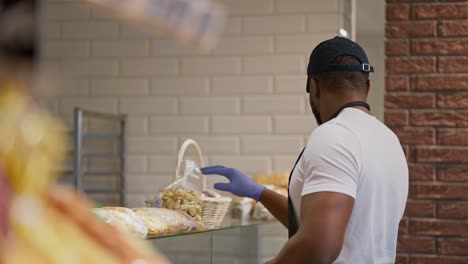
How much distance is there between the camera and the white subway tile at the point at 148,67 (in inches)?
145

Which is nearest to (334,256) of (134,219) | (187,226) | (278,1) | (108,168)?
(187,226)

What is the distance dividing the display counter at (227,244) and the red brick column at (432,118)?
0.99 m

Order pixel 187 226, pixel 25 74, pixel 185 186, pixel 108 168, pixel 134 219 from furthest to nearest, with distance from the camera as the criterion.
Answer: pixel 108 168, pixel 185 186, pixel 187 226, pixel 134 219, pixel 25 74

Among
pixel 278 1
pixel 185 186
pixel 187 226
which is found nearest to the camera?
pixel 187 226

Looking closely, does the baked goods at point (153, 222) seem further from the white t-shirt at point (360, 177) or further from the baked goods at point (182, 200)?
the baked goods at point (182, 200)

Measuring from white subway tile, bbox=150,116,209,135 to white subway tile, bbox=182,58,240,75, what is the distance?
0.21 meters

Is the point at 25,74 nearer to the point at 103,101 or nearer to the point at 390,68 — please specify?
Answer: the point at 103,101

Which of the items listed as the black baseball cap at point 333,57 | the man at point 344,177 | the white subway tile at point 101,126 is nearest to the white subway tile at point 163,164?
the white subway tile at point 101,126

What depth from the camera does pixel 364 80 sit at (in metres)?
2.10

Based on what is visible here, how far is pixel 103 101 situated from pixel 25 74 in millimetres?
3526

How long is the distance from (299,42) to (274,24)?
130 mm

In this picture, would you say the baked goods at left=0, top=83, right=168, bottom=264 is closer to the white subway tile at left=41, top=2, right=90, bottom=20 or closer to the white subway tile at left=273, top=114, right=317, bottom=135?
the white subway tile at left=41, top=2, right=90, bottom=20

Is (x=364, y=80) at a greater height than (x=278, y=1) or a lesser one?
lesser

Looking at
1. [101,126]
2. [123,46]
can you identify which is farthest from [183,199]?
[101,126]
